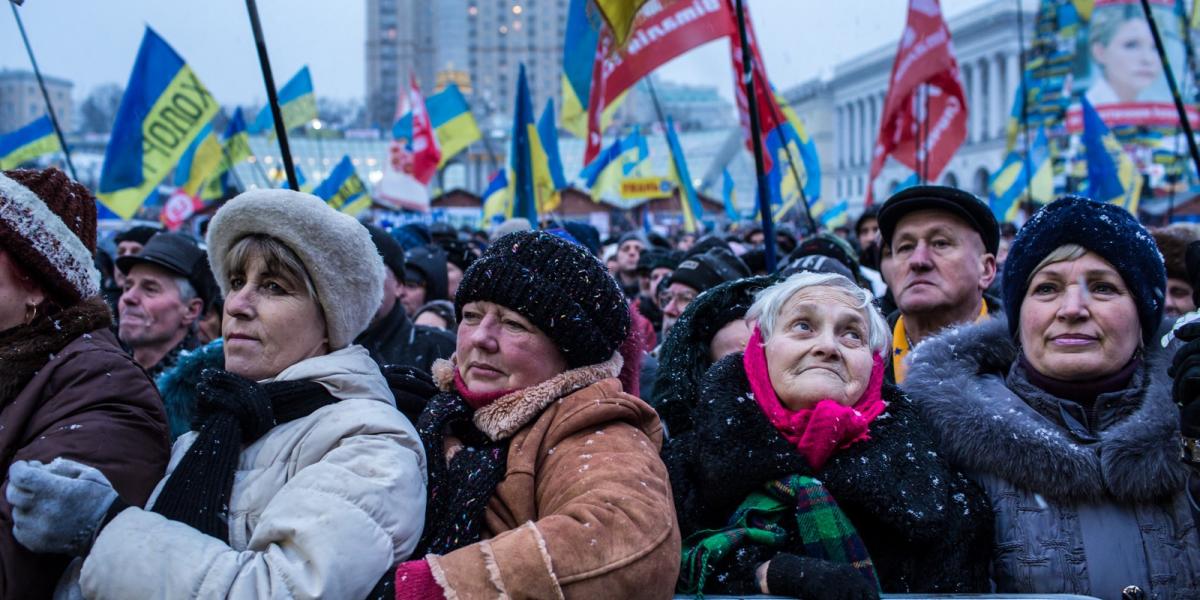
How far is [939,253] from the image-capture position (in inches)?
132

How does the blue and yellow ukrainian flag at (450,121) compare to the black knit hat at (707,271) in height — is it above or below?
above

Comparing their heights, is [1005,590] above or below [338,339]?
below

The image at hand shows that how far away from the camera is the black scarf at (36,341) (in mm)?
2115

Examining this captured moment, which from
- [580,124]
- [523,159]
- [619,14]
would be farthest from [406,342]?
[580,124]

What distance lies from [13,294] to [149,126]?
7.44 meters

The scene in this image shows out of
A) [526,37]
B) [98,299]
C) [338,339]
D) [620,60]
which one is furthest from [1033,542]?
[526,37]

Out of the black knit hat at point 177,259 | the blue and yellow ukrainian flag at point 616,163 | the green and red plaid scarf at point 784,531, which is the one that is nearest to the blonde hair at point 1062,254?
the green and red plaid scarf at point 784,531

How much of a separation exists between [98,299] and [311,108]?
43.4ft

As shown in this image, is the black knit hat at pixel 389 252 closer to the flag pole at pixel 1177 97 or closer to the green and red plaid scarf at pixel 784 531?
the green and red plaid scarf at pixel 784 531

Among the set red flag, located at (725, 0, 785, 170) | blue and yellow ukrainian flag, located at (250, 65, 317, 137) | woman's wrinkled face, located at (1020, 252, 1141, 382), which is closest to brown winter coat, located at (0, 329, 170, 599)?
woman's wrinkled face, located at (1020, 252, 1141, 382)

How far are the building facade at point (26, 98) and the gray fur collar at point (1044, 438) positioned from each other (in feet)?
338

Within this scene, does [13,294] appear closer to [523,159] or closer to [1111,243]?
[1111,243]

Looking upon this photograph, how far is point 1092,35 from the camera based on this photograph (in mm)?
50062

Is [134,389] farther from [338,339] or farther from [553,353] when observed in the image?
[553,353]
